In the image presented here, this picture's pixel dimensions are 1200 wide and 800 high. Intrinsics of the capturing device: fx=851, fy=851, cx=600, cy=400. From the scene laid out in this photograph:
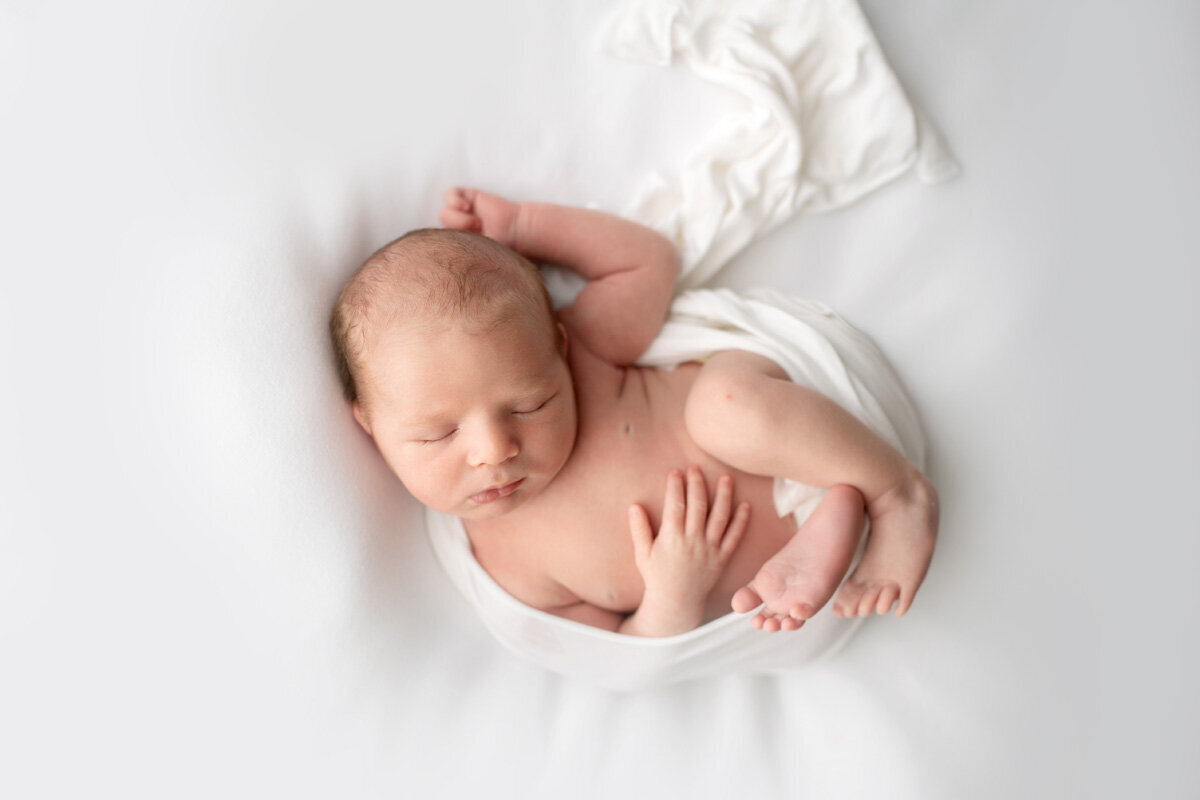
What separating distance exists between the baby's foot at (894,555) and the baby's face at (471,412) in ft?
1.59

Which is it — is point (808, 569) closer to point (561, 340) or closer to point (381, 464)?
point (561, 340)

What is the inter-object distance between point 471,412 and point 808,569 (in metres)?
0.53

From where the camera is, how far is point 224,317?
124cm

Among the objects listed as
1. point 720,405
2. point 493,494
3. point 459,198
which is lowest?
point 493,494

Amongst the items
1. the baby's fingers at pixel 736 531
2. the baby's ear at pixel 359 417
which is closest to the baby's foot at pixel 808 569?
the baby's fingers at pixel 736 531

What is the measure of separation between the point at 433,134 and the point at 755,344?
647 mm

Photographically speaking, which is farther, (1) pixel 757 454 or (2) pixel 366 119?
(2) pixel 366 119

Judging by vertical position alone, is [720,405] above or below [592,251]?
below

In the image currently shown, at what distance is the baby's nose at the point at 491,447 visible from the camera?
1.18 metres

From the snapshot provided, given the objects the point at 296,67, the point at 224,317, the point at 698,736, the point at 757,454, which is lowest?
the point at 698,736

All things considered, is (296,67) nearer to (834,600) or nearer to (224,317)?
(224,317)

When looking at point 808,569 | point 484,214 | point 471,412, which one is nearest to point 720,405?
point 808,569

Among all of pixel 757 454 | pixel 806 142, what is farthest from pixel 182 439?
pixel 806 142

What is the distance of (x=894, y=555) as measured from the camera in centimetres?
127
